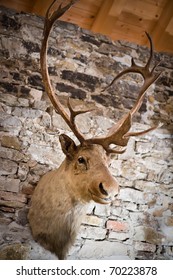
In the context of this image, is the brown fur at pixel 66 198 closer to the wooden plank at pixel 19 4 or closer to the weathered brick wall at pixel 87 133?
the weathered brick wall at pixel 87 133

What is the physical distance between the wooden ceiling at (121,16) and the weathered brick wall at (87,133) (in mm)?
83

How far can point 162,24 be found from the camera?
3.38 metres

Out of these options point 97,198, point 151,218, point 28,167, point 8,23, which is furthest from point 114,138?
point 8,23

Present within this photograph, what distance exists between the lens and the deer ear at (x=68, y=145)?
8.27 ft

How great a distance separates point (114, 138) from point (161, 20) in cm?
154

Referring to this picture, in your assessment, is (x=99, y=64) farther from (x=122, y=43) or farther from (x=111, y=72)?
(x=122, y=43)

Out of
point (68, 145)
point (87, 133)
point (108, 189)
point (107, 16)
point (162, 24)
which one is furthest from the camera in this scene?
point (162, 24)

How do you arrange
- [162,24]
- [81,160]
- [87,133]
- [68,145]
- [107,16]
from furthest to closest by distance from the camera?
1. [162,24]
2. [107,16]
3. [87,133]
4. [68,145]
5. [81,160]


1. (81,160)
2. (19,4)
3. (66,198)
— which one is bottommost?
(66,198)

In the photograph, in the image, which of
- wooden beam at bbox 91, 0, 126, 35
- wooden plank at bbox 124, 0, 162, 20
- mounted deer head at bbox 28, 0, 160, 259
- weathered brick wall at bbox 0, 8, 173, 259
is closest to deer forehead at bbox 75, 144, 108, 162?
mounted deer head at bbox 28, 0, 160, 259

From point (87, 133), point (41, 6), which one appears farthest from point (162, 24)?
point (87, 133)

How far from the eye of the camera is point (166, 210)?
3.19 meters

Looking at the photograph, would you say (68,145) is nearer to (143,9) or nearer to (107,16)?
(107,16)

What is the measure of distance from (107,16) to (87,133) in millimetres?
1072
